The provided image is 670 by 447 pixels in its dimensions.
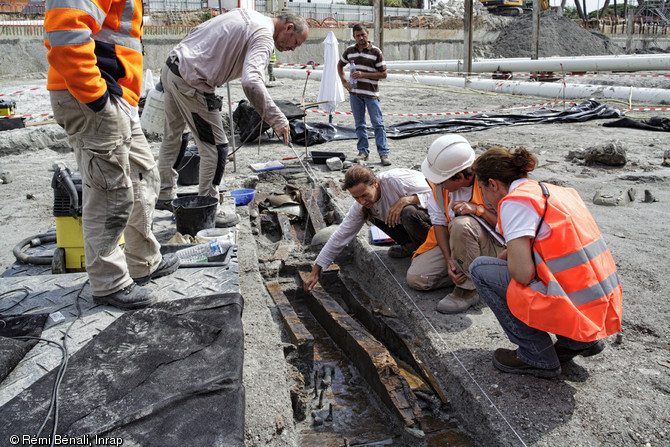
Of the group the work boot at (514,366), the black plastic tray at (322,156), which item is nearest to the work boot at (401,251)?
the work boot at (514,366)

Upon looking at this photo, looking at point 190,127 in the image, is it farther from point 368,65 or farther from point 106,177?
point 368,65

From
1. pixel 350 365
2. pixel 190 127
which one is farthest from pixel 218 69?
pixel 350 365

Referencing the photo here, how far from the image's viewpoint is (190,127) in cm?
430

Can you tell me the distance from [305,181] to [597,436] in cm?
541

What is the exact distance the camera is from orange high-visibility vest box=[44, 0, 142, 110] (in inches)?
90.2

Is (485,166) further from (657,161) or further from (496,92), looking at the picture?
(496,92)

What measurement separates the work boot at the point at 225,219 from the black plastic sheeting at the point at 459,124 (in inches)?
171

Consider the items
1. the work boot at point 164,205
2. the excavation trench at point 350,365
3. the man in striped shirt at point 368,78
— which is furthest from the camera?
the man in striped shirt at point 368,78

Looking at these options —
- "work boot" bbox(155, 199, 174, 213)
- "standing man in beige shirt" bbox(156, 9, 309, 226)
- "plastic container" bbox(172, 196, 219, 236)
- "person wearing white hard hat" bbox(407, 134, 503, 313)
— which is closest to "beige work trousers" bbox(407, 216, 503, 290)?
"person wearing white hard hat" bbox(407, 134, 503, 313)

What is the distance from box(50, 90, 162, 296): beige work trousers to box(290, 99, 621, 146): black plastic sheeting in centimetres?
609

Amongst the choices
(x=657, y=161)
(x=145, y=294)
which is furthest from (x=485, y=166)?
(x=657, y=161)

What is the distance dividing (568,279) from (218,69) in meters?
3.05

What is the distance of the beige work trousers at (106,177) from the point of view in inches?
100

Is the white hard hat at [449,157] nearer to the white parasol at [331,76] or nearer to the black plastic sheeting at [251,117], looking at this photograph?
the black plastic sheeting at [251,117]
